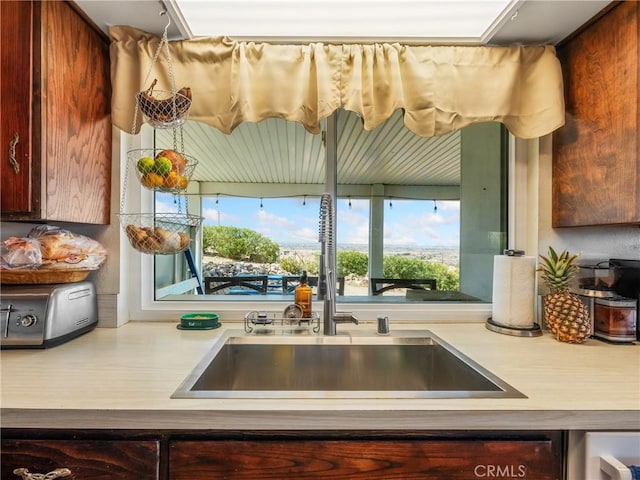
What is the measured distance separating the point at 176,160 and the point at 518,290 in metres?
1.36

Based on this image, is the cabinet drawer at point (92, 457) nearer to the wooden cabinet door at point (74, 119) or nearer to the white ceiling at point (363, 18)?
the wooden cabinet door at point (74, 119)

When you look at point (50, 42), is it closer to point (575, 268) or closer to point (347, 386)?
point (347, 386)

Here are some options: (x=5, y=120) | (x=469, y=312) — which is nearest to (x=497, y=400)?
(x=469, y=312)

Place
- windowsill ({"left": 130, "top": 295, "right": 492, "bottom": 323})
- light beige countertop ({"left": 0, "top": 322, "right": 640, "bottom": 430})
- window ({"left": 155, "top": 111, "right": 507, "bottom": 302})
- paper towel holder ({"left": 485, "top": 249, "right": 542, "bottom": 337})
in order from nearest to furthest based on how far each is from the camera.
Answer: light beige countertop ({"left": 0, "top": 322, "right": 640, "bottom": 430})
paper towel holder ({"left": 485, "top": 249, "right": 542, "bottom": 337})
windowsill ({"left": 130, "top": 295, "right": 492, "bottom": 323})
window ({"left": 155, "top": 111, "right": 507, "bottom": 302})

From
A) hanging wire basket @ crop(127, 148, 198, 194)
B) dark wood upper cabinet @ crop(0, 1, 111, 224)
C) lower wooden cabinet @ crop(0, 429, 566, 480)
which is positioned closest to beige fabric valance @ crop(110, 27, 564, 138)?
dark wood upper cabinet @ crop(0, 1, 111, 224)

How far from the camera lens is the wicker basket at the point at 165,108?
3.82 ft

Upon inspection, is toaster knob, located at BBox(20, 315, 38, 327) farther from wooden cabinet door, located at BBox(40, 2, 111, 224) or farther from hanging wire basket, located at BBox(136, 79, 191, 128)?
hanging wire basket, located at BBox(136, 79, 191, 128)

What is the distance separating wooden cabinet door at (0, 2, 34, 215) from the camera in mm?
1062

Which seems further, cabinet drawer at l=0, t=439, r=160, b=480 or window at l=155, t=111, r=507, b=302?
window at l=155, t=111, r=507, b=302

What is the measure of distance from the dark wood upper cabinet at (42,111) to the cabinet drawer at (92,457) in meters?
0.68

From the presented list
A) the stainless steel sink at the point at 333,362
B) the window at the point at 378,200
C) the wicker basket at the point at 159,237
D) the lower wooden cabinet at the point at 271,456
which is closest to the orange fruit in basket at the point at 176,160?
the wicker basket at the point at 159,237

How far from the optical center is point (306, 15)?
1297 mm

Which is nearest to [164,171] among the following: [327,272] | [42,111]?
[42,111]

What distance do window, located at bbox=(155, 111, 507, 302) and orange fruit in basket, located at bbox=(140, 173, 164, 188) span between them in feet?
1.56
